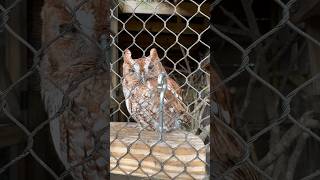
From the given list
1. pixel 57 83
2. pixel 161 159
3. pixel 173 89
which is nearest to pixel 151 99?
pixel 173 89

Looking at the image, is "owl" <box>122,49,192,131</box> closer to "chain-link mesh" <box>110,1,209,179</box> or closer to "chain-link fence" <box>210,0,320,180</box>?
"chain-link mesh" <box>110,1,209,179</box>

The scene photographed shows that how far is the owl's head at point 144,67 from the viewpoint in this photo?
2.32m

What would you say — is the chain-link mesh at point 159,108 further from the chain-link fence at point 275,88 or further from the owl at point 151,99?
the chain-link fence at point 275,88

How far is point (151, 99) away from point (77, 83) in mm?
1454

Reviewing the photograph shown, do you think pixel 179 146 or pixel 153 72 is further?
pixel 153 72

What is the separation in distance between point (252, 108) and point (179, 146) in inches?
39.8

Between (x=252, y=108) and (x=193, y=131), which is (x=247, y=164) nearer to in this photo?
(x=252, y=108)

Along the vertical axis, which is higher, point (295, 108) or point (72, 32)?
point (72, 32)

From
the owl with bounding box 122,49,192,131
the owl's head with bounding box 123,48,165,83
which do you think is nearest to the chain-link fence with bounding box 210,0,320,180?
the owl with bounding box 122,49,192,131

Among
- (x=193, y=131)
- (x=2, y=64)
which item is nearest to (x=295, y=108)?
(x=2, y=64)

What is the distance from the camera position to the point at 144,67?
2.39 metres

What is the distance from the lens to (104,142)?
0.59 m

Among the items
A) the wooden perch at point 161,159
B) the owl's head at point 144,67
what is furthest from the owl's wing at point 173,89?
the wooden perch at point 161,159

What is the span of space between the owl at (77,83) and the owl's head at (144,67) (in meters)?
1.65
